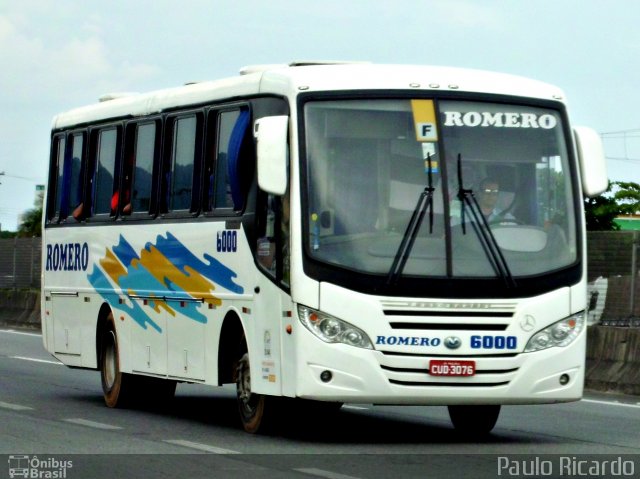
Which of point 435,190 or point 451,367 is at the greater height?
point 435,190

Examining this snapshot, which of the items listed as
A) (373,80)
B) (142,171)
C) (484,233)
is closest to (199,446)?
(484,233)

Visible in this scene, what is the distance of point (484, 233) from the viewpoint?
13484 mm

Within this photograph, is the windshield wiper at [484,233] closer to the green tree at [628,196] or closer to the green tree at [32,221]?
the green tree at [628,196]

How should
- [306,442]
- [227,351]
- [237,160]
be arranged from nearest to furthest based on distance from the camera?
[306,442] < [237,160] < [227,351]

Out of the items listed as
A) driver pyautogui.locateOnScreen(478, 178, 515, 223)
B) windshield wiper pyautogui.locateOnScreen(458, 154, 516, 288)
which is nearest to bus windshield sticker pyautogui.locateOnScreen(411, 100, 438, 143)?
windshield wiper pyautogui.locateOnScreen(458, 154, 516, 288)

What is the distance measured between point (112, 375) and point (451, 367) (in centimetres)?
604

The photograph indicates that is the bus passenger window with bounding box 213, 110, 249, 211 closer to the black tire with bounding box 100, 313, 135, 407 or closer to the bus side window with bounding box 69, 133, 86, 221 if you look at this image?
the black tire with bounding box 100, 313, 135, 407

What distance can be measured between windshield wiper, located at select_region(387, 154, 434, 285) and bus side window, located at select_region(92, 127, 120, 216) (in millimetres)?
5369

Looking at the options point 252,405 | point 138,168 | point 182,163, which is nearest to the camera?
point 252,405

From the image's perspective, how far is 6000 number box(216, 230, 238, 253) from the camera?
14.7 metres

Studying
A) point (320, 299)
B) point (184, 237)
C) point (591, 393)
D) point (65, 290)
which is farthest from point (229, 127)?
point (591, 393)

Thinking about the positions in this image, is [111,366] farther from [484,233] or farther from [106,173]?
[484,233]

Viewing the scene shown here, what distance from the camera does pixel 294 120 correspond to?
1359cm

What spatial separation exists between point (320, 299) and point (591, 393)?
857cm
